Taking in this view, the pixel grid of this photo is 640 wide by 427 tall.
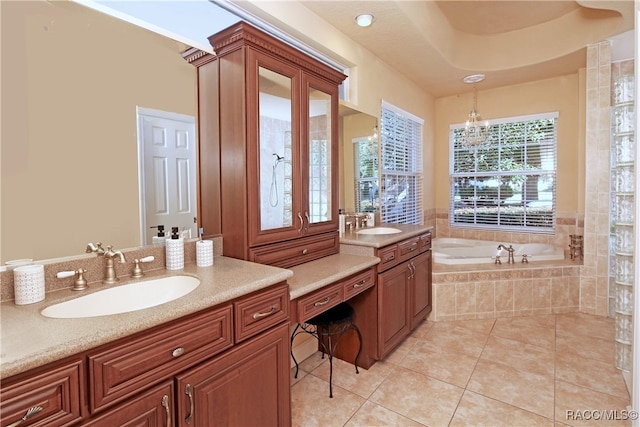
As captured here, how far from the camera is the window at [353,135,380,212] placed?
10.1 ft

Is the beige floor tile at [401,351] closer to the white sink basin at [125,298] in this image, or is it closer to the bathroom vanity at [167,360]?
the bathroom vanity at [167,360]

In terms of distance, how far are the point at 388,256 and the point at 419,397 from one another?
91 centimetres

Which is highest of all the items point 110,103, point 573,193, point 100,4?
point 100,4

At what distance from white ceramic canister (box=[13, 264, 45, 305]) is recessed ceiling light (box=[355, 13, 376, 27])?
260cm

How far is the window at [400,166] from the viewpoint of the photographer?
360 centimetres

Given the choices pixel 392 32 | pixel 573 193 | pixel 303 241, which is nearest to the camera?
pixel 303 241

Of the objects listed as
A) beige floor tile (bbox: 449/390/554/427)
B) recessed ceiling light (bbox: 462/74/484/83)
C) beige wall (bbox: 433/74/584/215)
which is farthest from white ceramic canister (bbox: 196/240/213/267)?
beige wall (bbox: 433/74/584/215)

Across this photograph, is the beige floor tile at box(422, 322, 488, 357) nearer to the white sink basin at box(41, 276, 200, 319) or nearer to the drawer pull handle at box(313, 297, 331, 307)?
the drawer pull handle at box(313, 297, 331, 307)

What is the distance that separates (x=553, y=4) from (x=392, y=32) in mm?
1668

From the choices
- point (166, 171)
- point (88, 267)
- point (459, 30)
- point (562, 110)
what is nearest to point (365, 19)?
point (459, 30)

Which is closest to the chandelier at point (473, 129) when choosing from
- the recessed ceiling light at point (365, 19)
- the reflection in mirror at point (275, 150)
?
the recessed ceiling light at point (365, 19)

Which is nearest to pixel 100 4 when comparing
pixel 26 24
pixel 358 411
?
pixel 26 24

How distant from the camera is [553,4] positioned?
3.12m

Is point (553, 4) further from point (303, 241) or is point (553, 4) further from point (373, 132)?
point (303, 241)
